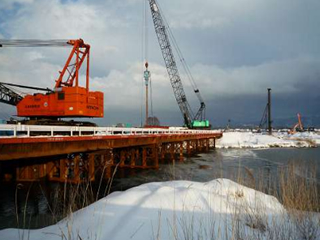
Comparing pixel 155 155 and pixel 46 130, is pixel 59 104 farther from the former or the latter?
pixel 155 155

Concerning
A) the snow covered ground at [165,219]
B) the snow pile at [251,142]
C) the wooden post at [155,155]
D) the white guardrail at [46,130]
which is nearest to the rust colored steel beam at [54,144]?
the white guardrail at [46,130]

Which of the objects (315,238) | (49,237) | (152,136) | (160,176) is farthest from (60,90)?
(315,238)

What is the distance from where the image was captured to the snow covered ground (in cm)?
443

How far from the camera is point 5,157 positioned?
922 cm

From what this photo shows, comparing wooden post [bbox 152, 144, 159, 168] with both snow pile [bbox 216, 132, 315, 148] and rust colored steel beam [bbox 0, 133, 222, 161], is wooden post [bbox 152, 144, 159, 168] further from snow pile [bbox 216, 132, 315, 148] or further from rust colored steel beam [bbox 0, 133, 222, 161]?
snow pile [bbox 216, 132, 315, 148]

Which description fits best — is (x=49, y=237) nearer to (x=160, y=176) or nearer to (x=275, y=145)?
(x=160, y=176)

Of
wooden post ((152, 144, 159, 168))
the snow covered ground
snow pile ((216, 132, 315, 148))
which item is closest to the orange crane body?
wooden post ((152, 144, 159, 168))

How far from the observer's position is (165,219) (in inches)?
210

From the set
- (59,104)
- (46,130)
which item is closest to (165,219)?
(46,130)

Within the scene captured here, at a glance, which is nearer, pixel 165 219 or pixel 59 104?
pixel 165 219

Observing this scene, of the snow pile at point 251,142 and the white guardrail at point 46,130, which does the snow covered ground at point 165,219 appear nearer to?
the white guardrail at point 46,130

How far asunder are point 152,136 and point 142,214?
16151 mm

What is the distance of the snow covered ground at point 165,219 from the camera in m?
4.43

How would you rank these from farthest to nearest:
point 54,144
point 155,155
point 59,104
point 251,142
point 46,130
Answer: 1. point 251,142
2. point 155,155
3. point 59,104
4. point 46,130
5. point 54,144
